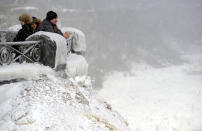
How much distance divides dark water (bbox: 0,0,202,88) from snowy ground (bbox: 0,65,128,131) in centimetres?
2790

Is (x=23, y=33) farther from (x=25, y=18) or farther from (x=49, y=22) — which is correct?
(x=49, y=22)

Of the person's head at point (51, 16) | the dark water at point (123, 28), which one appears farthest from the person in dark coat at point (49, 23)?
the dark water at point (123, 28)

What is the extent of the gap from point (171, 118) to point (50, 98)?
25.5 metres

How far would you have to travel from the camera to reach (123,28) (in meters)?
51.8

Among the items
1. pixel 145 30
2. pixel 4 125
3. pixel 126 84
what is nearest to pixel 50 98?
pixel 4 125

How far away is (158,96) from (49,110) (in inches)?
1217

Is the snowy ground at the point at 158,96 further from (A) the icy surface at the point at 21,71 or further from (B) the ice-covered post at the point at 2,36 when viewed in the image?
(A) the icy surface at the point at 21,71

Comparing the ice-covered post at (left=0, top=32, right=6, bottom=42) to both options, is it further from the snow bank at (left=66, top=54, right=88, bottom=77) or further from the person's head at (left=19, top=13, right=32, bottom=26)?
the snow bank at (left=66, top=54, right=88, bottom=77)

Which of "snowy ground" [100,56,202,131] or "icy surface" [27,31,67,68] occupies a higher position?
"icy surface" [27,31,67,68]

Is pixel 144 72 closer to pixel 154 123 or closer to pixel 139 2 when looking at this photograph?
pixel 154 123

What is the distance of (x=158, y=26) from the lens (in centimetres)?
6297

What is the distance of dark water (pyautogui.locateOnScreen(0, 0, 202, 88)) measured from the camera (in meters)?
38.2

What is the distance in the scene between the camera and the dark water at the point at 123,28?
38241mm

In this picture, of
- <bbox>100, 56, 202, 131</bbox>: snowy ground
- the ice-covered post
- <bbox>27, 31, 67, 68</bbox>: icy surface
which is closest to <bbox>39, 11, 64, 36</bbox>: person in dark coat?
<bbox>27, 31, 67, 68</bbox>: icy surface
